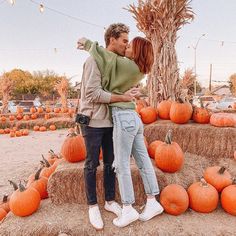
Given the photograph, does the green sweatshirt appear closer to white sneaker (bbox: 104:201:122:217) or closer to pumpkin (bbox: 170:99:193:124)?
white sneaker (bbox: 104:201:122:217)

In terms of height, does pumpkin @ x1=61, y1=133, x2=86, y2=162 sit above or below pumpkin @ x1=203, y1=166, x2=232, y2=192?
above

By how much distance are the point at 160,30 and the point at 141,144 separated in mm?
2380

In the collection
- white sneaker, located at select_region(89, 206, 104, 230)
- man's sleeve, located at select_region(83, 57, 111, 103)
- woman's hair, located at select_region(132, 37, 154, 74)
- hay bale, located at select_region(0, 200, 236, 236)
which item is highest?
woman's hair, located at select_region(132, 37, 154, 74)

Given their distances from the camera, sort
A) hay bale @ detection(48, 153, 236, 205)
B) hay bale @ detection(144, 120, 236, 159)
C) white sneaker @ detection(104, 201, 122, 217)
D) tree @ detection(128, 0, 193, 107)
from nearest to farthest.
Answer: white sneaker @ detection(104, 201, 122, 217), hay bale @ detection(48, 153, 236, 205), hay bale @ detection(144, 120, 236, 159), tree @ detection(128, 0, 193, 107)

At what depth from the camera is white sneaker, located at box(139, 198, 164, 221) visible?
220cm

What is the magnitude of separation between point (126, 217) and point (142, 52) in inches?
54.0

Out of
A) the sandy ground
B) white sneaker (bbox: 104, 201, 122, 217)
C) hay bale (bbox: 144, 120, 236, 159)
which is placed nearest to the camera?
white sneaker (bbox: 104, 201, 122, 217)

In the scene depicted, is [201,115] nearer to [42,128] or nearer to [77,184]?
[77,184]

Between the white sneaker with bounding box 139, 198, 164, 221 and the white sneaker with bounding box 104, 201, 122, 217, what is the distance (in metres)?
0.20

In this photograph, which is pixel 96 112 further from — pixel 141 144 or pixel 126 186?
pixel 126 186

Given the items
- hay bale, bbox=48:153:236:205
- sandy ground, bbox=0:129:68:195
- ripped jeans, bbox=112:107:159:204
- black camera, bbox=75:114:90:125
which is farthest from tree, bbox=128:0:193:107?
sandy ground, bbox=0:129:68:195

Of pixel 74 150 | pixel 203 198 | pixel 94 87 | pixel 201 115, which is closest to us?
→ pixel 94 87

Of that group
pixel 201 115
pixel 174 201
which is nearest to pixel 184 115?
pixel 201 115

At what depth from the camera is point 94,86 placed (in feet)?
6.56
